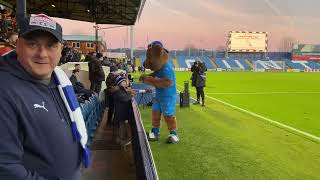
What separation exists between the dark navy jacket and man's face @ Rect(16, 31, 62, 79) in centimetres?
4

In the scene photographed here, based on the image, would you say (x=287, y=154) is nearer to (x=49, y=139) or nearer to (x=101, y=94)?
(x=49, y=139)

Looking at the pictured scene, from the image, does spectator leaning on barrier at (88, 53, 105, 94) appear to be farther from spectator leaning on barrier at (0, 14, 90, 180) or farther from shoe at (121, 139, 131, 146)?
spectator leaning on barrier at (0, 14, 90, 180)

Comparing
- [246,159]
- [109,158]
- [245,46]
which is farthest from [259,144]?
[245,46]

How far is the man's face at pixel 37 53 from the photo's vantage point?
1.95m

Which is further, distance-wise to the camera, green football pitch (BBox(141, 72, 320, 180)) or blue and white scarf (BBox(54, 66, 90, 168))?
green football pitch (BBox(141, 72, 320, 180))

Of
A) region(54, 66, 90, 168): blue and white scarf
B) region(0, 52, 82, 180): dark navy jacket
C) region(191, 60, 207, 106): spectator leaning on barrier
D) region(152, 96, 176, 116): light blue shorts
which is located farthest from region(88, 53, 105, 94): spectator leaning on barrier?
region(0, 52, 82, 180): dark navy jacket

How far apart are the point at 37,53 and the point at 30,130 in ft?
1.38

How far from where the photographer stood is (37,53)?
6.54ft

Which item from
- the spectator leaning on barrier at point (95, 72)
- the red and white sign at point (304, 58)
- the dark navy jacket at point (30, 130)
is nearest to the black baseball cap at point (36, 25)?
the dark navy jacket at point (30, 130)

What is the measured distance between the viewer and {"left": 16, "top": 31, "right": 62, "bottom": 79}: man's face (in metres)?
1.95

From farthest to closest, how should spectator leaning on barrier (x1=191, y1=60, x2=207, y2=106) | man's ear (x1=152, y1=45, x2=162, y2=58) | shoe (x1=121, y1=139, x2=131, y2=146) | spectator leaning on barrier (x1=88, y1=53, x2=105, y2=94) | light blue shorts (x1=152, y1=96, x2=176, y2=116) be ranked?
spectator leaning on barrier (x1=191, y1=60, x2=207, y2=106), spectator leaning on barrier (x1=88, y1=53, x2=105, y2=94), man's ear (x1=152, y1=45, x2=162, y2=58), light blue shorts (x1=152, y1=96, x2=176, y2=116), shoe (x1=121, y1=139, x2=131, y2=146)

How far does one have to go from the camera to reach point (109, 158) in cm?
716

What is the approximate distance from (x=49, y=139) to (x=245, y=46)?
91.4m

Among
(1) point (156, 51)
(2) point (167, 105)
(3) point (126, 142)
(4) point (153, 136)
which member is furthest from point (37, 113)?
(4) point (153, 136)
